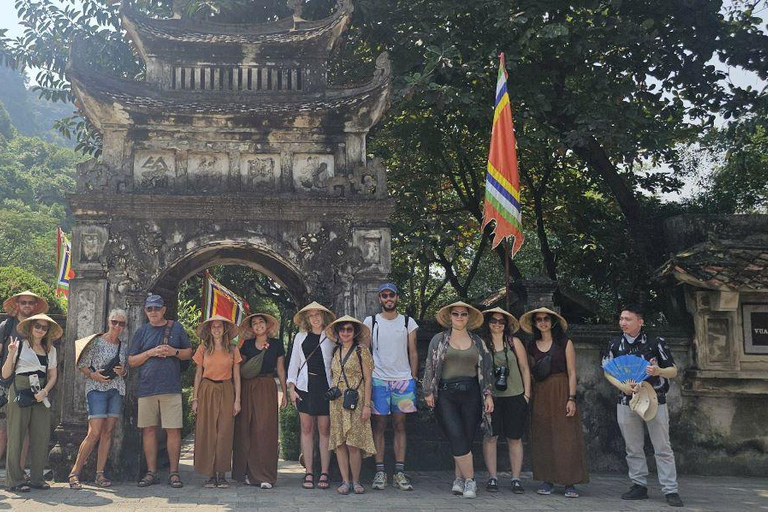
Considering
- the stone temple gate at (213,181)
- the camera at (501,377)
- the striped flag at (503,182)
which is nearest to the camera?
the camera at (501,377)

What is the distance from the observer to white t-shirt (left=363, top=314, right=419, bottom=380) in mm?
7750

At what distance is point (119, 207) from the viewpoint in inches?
349

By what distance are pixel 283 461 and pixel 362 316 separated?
328 cm

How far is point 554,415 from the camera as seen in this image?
7621mm

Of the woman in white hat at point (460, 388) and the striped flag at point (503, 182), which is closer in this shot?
the woman in white hat at point (460, 388)

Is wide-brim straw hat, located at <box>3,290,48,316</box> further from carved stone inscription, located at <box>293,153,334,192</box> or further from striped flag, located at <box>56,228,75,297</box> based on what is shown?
striped flag, located at <box>56,228,75,297</box>

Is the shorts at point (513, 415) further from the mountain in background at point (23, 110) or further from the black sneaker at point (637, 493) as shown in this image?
the mountain in background at point (23, 110)

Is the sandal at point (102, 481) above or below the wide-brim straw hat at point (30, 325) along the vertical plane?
below

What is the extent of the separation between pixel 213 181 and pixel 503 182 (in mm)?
3826

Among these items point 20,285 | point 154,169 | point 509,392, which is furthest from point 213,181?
point 509,392

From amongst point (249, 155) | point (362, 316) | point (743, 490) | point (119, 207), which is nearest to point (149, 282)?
point (119, 207)

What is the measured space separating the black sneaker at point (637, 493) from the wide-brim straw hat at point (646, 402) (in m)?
0.78

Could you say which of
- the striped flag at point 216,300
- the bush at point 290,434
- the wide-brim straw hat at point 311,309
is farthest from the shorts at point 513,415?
the striped flag at point 216,300

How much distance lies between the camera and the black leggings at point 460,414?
737 cm
